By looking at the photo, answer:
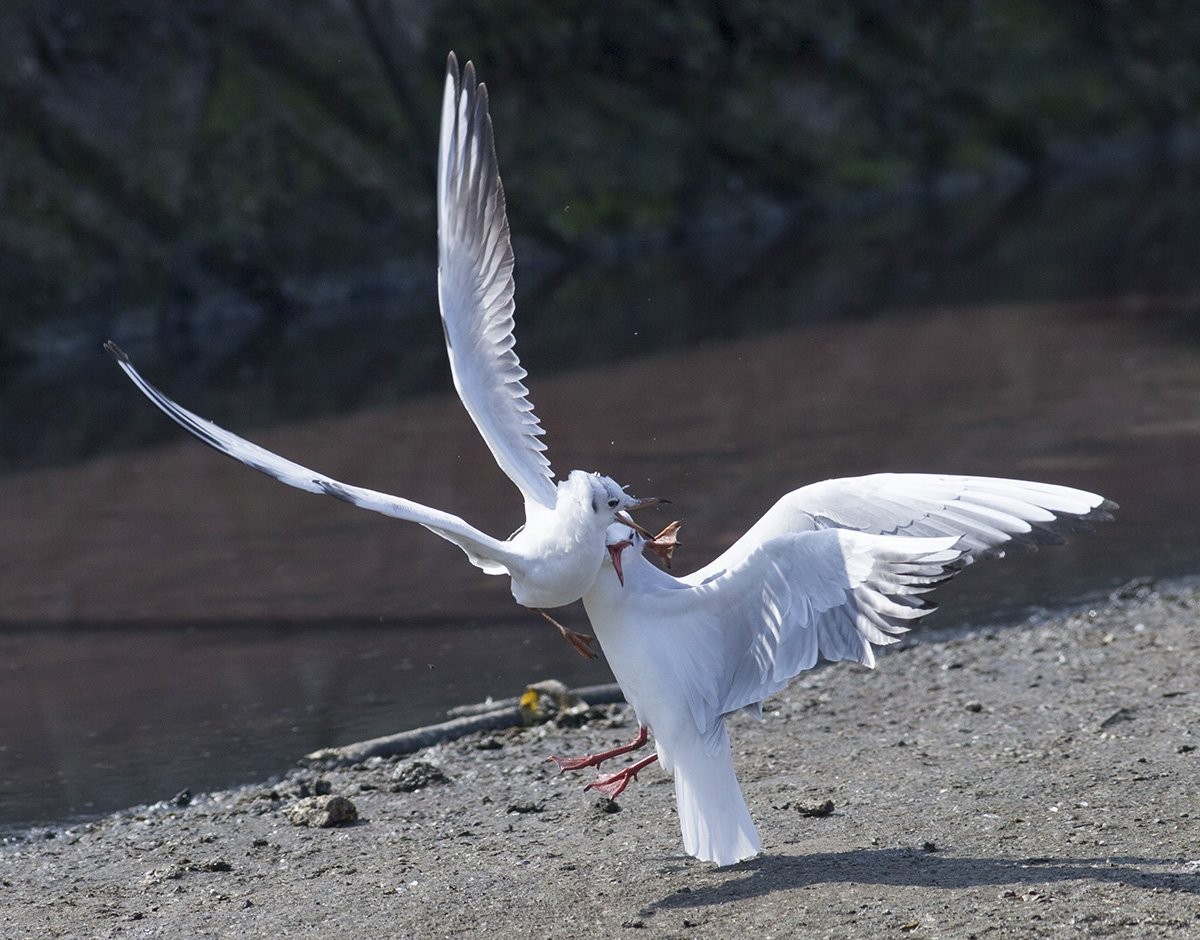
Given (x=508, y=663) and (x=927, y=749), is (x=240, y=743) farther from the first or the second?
(x=927, y=749)

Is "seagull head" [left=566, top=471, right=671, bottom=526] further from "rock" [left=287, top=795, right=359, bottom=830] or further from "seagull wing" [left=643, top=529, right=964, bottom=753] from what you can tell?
"rock" [left=287, top=795, right=359, bottom=830]

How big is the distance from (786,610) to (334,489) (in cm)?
135

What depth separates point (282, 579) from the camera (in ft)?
31.3

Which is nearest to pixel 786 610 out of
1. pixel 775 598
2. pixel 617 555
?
pixel 775 598

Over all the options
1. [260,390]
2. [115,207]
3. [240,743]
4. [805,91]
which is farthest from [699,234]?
[240,743]

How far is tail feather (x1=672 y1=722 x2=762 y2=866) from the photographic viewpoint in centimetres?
509

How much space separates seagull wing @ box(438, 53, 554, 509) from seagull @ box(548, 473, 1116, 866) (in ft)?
2.44

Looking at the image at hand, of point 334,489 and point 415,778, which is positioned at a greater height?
point 334,489

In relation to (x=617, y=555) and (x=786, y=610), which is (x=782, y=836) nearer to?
(x=786, y=610)

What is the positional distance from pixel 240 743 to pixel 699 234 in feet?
56.1

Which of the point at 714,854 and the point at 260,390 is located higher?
the point at 260,390

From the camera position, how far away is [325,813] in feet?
19.6

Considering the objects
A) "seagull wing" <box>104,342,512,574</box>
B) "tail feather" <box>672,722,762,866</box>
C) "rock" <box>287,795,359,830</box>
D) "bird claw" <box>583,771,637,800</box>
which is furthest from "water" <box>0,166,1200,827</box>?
"tail feather" <box>672,722,762,866</box>

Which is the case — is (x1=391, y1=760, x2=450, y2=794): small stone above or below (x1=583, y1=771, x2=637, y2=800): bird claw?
above
